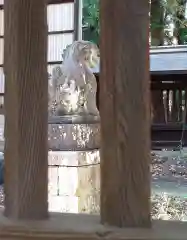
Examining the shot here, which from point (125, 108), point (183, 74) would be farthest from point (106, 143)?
point (183, 74)

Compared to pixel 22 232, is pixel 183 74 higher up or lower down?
higher up

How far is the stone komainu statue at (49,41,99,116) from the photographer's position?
312 centimetres

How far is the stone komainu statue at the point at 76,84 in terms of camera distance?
3121 mm

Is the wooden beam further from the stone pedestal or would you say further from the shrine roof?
the shrine roof

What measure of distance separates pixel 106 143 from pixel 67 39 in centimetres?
746

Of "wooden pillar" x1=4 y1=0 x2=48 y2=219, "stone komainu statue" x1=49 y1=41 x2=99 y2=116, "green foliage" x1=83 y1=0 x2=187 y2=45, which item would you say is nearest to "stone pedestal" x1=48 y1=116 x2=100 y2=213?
"stone komainu statue" x1=49 y1=41 x2=99 y2=116

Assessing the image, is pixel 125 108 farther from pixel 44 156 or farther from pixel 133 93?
pixel 44 156

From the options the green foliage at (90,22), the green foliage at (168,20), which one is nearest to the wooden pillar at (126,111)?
the green foliage at (168,20)

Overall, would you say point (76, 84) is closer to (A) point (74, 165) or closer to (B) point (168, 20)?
(A) point (74, 165)

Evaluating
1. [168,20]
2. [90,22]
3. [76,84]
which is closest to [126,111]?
[76,84]

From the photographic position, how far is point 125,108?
0.69 meters

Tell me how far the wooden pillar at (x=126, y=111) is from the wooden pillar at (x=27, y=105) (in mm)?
103

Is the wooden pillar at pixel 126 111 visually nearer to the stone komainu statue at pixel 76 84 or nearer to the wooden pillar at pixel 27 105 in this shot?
the wooden pillar at pixel 27 105

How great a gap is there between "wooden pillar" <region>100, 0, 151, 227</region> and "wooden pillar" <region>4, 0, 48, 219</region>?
0.34 ft
